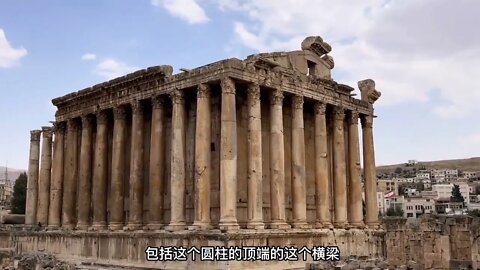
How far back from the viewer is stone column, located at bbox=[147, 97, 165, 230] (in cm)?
2350

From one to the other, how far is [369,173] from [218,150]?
10577 millimetres

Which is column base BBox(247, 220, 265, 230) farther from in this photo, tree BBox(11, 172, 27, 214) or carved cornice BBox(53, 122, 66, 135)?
tree BBox(11, 172, 27, 214)

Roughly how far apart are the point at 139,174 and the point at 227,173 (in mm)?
6279

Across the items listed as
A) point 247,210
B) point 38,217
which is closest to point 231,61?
point 247,210

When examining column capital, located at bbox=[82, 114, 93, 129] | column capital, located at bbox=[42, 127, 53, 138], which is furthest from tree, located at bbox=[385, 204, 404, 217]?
column capital, located at bbox=[82, 114, 93, 129]

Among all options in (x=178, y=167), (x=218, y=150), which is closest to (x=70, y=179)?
(x=178, y=167)

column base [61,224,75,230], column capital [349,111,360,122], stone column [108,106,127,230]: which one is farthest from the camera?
column base [61,224,75,230]

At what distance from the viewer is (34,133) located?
35.0 metres

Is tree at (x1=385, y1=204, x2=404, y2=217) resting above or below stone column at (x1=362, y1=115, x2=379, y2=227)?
below

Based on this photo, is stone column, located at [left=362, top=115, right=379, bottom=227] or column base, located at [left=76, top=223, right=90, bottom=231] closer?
column base, located at [left=76, top=223, right=90, bottom=231]

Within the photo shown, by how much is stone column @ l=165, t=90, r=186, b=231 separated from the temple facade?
0.04 meters

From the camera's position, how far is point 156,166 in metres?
23.8

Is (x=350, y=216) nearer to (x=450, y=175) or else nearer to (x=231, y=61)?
(x=231, y=61)

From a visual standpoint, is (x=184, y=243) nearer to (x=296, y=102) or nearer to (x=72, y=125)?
(x=296, y=102)
